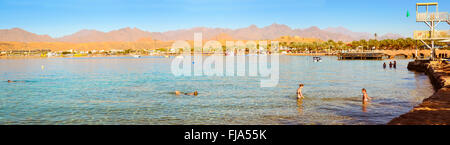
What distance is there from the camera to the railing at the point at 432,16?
1769 inches

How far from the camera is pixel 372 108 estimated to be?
19.5m

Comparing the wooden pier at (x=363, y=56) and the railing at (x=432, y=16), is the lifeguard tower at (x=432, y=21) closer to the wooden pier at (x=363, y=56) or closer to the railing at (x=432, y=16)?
the railing at (x=432, y=16)

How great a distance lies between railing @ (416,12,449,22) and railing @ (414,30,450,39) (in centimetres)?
176

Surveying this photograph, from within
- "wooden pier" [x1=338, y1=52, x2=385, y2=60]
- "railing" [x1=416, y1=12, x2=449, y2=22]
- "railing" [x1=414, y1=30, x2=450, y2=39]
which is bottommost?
"wooden pier" [x1=338, y1=52, x2=385, y2=60]

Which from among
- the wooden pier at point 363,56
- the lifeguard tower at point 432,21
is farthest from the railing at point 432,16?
the wooden pier at point 363,56

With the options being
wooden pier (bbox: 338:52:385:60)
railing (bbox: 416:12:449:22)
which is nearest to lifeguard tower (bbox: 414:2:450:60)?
railing (bbox: 416:12:449:22)

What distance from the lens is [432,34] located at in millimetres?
46188

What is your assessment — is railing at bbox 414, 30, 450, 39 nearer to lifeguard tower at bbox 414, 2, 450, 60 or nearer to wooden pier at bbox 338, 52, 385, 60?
lifeguard tower at bbox 414, 2, 450, 60

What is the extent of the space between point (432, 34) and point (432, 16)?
2286 millimetres

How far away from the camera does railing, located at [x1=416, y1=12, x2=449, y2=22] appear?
44.9m
